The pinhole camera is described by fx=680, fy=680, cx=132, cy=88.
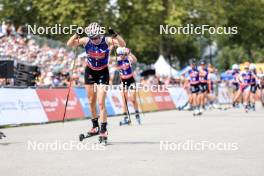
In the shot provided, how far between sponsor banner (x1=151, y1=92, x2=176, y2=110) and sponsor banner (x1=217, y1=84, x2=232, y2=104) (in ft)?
42.7

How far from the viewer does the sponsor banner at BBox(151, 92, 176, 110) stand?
31.6m

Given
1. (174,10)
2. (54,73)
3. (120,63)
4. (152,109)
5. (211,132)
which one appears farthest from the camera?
(174,10)

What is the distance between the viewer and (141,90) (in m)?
29.0

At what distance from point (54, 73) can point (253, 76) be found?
8.87 meters

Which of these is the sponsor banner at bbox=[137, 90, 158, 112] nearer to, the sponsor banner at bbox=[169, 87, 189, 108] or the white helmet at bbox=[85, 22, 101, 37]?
the sponsor banner at bbox=[169, 87, 189, 108]

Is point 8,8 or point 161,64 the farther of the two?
point 8,8

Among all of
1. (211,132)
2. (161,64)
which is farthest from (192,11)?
(211,132)

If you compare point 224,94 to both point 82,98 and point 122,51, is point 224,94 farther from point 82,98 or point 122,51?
point 122,51

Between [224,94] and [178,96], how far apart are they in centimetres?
1291

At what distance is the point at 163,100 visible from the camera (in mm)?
32750

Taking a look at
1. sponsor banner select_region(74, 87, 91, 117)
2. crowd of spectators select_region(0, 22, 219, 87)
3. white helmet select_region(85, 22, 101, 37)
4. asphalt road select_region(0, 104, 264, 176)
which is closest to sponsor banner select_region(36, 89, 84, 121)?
sponsor banner select_region(74, 87, 91, 117)

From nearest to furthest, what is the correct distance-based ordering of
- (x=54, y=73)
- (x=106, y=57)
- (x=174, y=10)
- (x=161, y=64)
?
(x=106, y=57), (x=54, y=73), (x=161, y=64), (x=174, y=10)

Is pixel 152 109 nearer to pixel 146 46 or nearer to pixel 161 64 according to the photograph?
pixel 161 64

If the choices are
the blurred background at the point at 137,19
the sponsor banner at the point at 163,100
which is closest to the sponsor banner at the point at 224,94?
the blurred background at the point at 137,19
